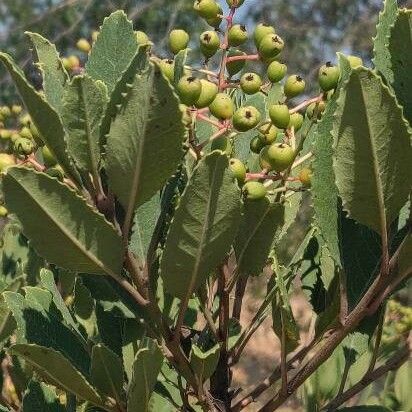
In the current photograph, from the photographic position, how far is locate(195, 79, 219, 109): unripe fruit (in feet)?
2.71

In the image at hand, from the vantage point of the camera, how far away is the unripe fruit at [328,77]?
84 centimetres

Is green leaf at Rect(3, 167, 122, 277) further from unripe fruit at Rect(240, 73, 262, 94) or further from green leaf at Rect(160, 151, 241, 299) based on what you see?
unripe fruit at Rect(240, 73, 262, 94)

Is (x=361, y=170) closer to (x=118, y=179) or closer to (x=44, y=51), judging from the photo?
(x=118, y=179)

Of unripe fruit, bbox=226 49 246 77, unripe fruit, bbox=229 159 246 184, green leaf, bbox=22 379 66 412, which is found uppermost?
unripe fruit, bbox=226 49 246 77

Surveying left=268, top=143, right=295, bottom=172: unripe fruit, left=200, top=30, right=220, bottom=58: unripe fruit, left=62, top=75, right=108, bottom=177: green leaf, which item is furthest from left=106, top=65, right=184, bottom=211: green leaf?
left=200, top=30, right=220, bottom=58: unripe fruit

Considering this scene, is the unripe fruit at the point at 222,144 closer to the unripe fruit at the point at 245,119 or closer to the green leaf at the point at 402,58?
the unripe fruit at the point at 245,119

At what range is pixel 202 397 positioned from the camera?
929 mm

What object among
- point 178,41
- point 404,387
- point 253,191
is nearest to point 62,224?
point 253,191

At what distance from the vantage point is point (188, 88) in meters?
0.79

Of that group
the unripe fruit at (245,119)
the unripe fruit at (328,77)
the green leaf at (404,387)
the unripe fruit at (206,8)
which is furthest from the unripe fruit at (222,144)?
the green leaf at (404,387)

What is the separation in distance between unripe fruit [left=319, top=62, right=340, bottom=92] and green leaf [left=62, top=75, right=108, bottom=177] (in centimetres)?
24

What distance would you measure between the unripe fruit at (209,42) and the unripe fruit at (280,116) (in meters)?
0.14

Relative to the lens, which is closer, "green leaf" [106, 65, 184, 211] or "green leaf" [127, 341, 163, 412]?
"green leaf" [106, 65, 184, 211]

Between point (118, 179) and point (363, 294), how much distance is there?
1.07 ft
